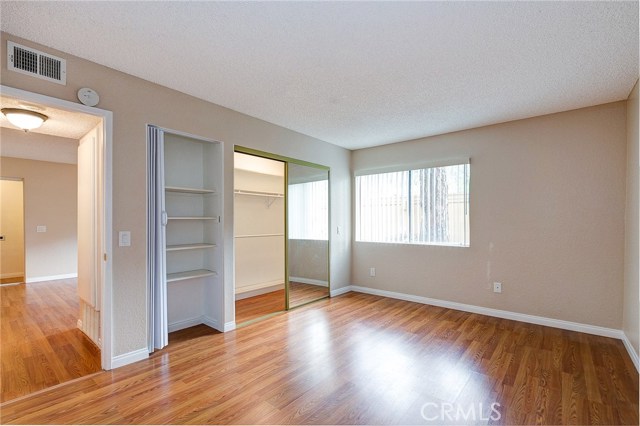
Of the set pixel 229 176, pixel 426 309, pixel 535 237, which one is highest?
pixel 229 176

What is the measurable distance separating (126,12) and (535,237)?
4.53 m

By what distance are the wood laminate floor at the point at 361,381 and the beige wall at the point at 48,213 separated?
16.9ft

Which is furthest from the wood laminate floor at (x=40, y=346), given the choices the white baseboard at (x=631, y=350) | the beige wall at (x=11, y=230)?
the white baseboard at (x=631, y=350)

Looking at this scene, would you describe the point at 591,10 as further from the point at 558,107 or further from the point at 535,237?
the point at 535,237

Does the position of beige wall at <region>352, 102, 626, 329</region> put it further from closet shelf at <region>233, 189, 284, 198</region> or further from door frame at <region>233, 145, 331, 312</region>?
closet shelf at <region>233, 189, 284, 198</region>

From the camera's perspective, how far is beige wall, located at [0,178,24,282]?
653cm

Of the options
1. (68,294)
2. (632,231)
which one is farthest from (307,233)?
(68,294)

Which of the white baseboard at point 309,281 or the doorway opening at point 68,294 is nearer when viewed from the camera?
the doorway opening at point 68,294

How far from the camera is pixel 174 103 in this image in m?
3.01

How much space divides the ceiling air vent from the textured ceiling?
103 millimetres

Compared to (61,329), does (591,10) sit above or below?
above

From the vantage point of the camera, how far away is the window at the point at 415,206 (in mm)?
4250

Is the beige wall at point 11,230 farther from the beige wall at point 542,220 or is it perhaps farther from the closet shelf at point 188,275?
the beige wall at point 542,220

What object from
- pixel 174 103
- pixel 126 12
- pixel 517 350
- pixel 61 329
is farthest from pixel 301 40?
pixel 61 329
